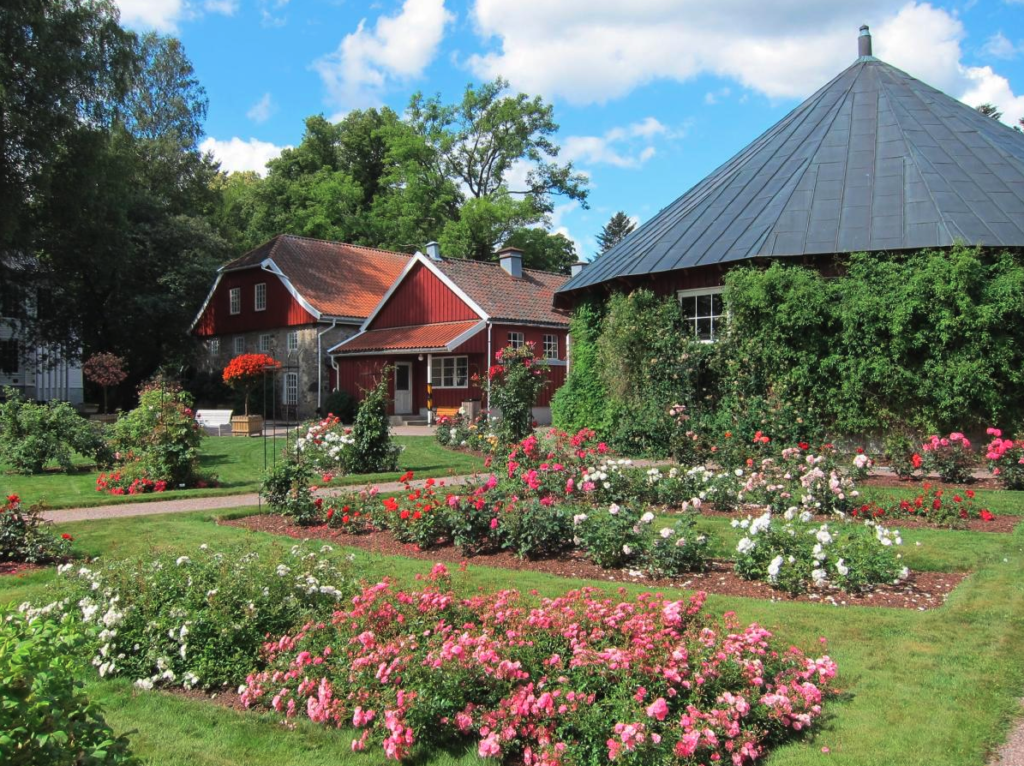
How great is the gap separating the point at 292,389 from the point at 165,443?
17810 mm

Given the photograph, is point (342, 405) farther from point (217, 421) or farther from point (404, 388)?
point (217, 421)

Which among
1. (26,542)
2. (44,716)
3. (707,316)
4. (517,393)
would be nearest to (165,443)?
(26,542)

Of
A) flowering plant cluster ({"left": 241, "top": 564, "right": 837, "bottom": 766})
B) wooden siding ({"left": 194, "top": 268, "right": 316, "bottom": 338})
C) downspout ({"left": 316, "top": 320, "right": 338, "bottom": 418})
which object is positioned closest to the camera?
flowering plant cluster ({"left": 241, "top": 564, "right": 837, "bottom": 766})

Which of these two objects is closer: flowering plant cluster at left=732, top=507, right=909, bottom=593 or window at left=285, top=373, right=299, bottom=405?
flowering plant cluster at left=732, top=507, right=909, bottom=593

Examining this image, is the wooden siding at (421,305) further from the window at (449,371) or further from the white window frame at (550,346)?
the white window frame at (550,346)

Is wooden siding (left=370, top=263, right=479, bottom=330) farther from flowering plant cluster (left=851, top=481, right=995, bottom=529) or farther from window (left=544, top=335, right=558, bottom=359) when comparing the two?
flowering plant cluster (left=851, top=481, right=995, bottom=529)

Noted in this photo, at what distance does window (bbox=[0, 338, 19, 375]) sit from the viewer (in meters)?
33.6

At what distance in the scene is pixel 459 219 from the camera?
4456cm

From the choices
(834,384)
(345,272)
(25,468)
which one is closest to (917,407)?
(834,384)

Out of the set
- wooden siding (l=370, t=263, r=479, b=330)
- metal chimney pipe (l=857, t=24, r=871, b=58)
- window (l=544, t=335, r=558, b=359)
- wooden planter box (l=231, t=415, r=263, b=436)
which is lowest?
wooden planter box (l=231, t=415, r=263, b=436)

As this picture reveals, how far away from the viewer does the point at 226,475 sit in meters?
14.1

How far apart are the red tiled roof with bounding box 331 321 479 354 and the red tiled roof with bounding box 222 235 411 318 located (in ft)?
5.45

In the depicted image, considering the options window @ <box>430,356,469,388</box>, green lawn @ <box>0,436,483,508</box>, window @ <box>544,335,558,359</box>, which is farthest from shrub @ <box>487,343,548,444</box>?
window @ <box>544,335,558,359</box>

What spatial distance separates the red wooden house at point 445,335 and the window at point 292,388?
186cm
